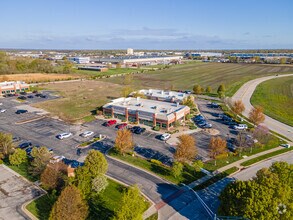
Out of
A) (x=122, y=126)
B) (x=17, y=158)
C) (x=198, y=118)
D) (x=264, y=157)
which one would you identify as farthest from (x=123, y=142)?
(x=198, y=118)

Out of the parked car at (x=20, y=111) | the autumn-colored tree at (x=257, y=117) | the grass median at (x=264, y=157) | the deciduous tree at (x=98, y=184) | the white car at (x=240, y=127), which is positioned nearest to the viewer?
the deciduous tree at (x=98, y=184)

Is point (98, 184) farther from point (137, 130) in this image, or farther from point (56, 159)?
point (137, 130)

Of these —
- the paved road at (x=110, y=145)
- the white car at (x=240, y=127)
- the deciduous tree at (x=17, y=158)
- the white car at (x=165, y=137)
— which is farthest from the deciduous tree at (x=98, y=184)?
the white car at (x=240, y=127)

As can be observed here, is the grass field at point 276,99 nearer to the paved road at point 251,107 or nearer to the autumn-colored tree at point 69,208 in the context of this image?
the paved road at point 251,107

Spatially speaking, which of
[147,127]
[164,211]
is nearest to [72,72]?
[147,127]

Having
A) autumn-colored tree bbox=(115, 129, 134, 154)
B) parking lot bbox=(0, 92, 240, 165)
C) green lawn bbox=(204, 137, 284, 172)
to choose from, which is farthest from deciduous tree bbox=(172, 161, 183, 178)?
autumn-colored tree bbox=(115, 129, 134, 154)

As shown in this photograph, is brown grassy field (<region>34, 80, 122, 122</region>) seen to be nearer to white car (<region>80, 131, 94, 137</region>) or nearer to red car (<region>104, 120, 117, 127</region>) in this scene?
red car (<region>104, 120, 117, 127</region>)
